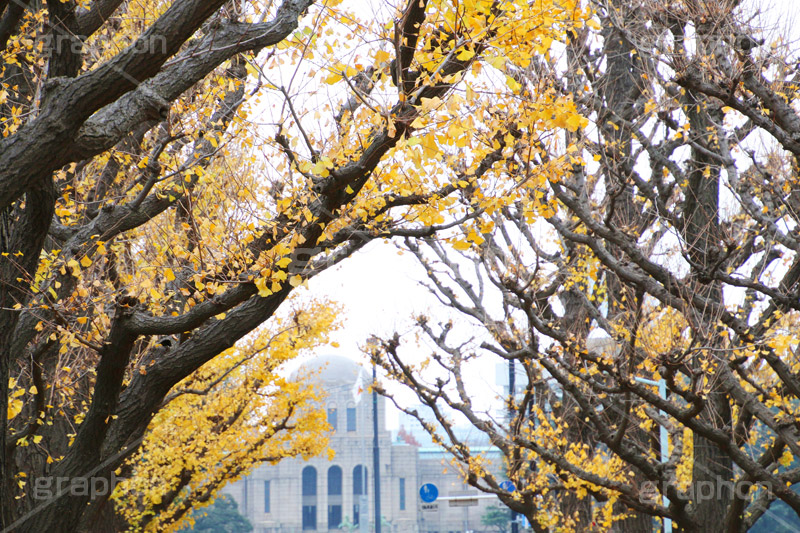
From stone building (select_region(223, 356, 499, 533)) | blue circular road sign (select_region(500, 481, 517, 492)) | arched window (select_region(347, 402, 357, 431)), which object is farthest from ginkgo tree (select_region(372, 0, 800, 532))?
arched window (select_region(347, 402, 357, 431))

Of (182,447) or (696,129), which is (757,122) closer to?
(696,129)

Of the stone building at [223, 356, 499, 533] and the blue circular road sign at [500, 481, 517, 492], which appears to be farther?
the stone building at [223, 356, 499, 533]

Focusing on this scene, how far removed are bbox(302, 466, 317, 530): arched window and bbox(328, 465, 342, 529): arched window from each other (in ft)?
4.44

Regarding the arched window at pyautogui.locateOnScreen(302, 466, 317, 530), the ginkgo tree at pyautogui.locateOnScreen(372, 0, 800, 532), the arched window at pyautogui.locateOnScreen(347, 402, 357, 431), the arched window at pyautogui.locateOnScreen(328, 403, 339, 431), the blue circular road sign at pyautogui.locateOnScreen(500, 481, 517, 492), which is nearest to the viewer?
the ginkgo tree at pyautogui.locateOnScreen(372, 0, 800, 532)

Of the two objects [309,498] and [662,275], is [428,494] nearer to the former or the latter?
[662,275]

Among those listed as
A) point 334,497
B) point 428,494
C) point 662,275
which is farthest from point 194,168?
point 334,497

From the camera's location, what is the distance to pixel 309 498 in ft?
230

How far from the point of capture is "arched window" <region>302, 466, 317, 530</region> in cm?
7000

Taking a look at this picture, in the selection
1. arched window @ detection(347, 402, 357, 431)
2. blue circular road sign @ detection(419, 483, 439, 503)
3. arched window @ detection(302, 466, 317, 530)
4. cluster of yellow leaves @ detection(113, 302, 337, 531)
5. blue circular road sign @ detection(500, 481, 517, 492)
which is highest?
arched window @ detection(347, 402, 357, 431)

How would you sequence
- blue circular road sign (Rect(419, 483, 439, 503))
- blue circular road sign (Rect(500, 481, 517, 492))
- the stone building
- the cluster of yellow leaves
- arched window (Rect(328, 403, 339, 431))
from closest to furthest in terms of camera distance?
the cluster of yellow leaves
blue circular road sign (Rect(500, 481, 517, 492))
blue circular road sign (Rect(419, 483, 439, 503))
the stone building
arched window (Rect(328, 403, 339, 431))

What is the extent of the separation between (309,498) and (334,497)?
7.33ft

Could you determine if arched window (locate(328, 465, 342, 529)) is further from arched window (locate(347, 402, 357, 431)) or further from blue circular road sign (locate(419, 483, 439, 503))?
blue circular road sign (locate(419, 483, 439, 503))

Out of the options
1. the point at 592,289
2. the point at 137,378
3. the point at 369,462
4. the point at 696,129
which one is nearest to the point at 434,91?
the point at 137,378

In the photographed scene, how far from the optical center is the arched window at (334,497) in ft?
230
